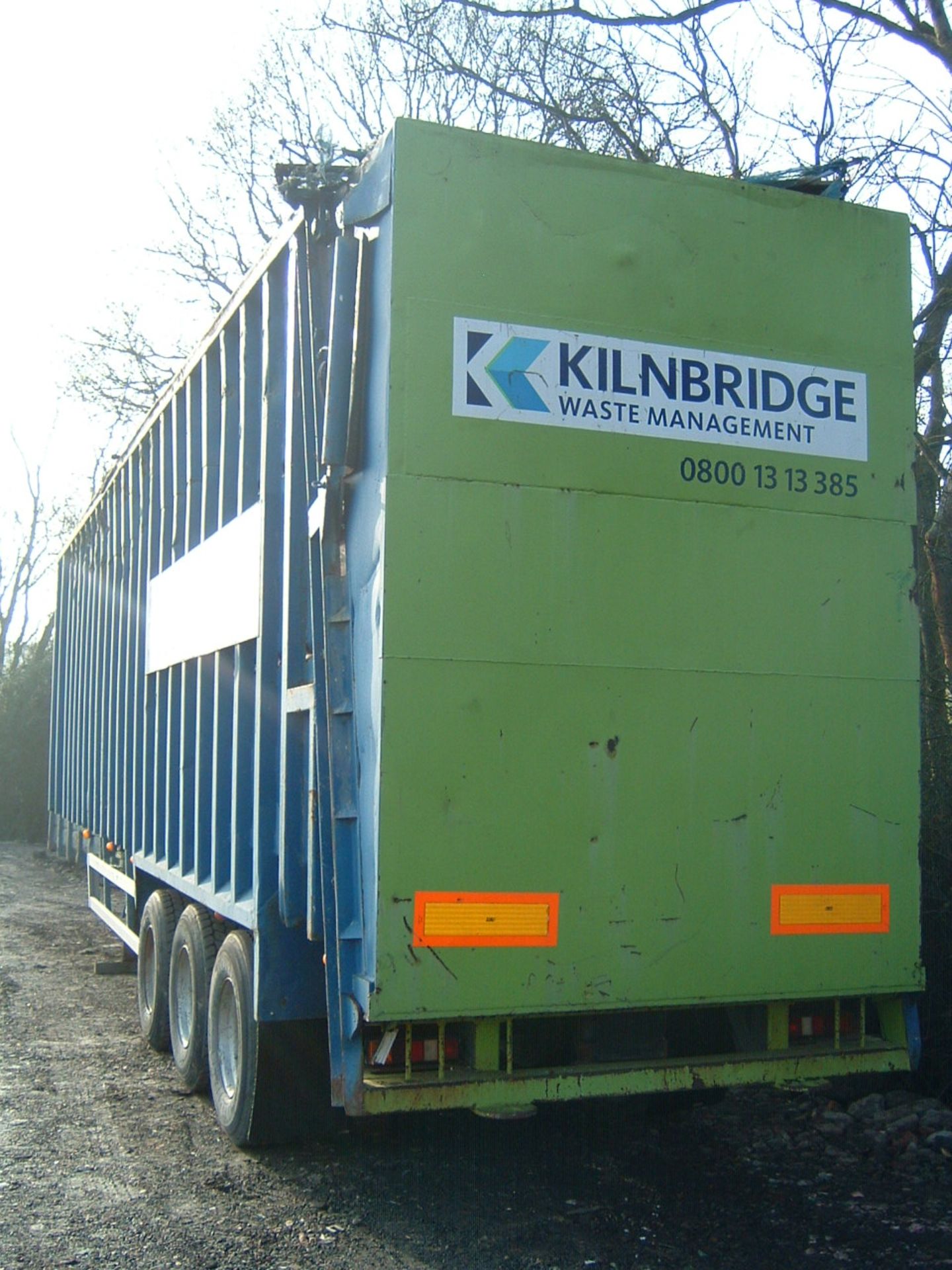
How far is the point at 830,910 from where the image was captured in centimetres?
469

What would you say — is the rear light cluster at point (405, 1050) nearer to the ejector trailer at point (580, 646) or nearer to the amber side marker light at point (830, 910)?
the ejector trailer at point (580, 646)

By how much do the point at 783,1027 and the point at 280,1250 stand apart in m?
1.90

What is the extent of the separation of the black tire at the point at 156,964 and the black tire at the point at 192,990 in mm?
330

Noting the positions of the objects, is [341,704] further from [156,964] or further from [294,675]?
[156,964]

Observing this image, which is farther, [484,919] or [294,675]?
[294,675]

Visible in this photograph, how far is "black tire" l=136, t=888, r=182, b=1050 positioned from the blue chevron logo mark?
165 inches

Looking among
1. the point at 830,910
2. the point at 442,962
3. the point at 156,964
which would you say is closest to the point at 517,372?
the point at 442,962

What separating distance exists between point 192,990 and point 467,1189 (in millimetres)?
1970

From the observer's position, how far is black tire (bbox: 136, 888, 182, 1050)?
7273 mm

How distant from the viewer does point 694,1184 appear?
5.06 meters

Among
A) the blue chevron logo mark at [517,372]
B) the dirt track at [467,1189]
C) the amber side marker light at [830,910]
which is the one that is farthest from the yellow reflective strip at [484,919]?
the blue chevron logo mark at [517,372]

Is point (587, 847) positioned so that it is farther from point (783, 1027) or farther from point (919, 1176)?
point (919, 1176)

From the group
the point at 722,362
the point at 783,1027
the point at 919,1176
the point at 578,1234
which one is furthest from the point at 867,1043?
the point at 722,362

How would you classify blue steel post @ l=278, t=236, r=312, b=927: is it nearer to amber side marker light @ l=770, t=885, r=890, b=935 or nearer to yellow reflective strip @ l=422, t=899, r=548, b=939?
yellow reflective strip @ l=422, t=899, r=548, b=939
